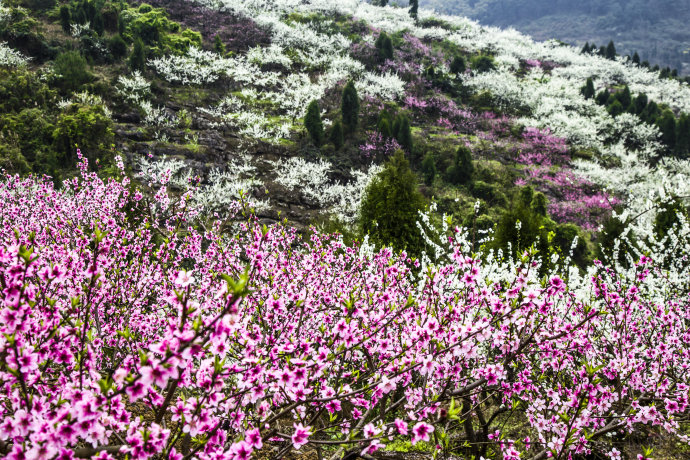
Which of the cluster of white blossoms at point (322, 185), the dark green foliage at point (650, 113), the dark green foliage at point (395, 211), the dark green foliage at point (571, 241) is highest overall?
the dark green foliage at point (650, 113)

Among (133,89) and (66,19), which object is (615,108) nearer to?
(133,89)

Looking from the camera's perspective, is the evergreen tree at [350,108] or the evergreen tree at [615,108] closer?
the evergreen tree at [350,108]

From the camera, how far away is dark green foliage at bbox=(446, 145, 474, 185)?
27938mm

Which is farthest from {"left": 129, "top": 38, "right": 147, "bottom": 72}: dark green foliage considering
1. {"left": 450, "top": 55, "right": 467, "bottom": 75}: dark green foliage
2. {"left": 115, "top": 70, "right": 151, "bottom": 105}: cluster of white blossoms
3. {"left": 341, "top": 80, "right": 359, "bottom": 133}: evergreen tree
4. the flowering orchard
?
{"left": 450, "top": 55, "right": 467, "bottom": 75}: dark green foliage

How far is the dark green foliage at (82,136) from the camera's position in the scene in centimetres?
1884

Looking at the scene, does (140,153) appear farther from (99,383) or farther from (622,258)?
(622,258)

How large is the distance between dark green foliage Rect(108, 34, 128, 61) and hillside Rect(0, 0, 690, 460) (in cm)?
23

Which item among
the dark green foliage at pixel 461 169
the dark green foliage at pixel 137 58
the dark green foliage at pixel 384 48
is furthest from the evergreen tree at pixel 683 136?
the dark green foliage at pixel 137 58

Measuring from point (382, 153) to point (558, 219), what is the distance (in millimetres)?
14844

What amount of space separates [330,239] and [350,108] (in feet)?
83.0

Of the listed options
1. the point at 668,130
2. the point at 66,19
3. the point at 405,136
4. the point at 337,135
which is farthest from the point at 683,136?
the point at 66,19

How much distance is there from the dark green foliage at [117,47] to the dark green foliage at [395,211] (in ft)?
93.8

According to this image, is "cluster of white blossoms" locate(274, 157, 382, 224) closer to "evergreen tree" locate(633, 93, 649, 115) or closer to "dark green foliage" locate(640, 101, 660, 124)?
"dark green foliage" locate(640, 101, 660, 124)

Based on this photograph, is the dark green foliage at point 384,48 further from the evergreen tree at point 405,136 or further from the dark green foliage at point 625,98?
the dark green foliage at point 625,98
